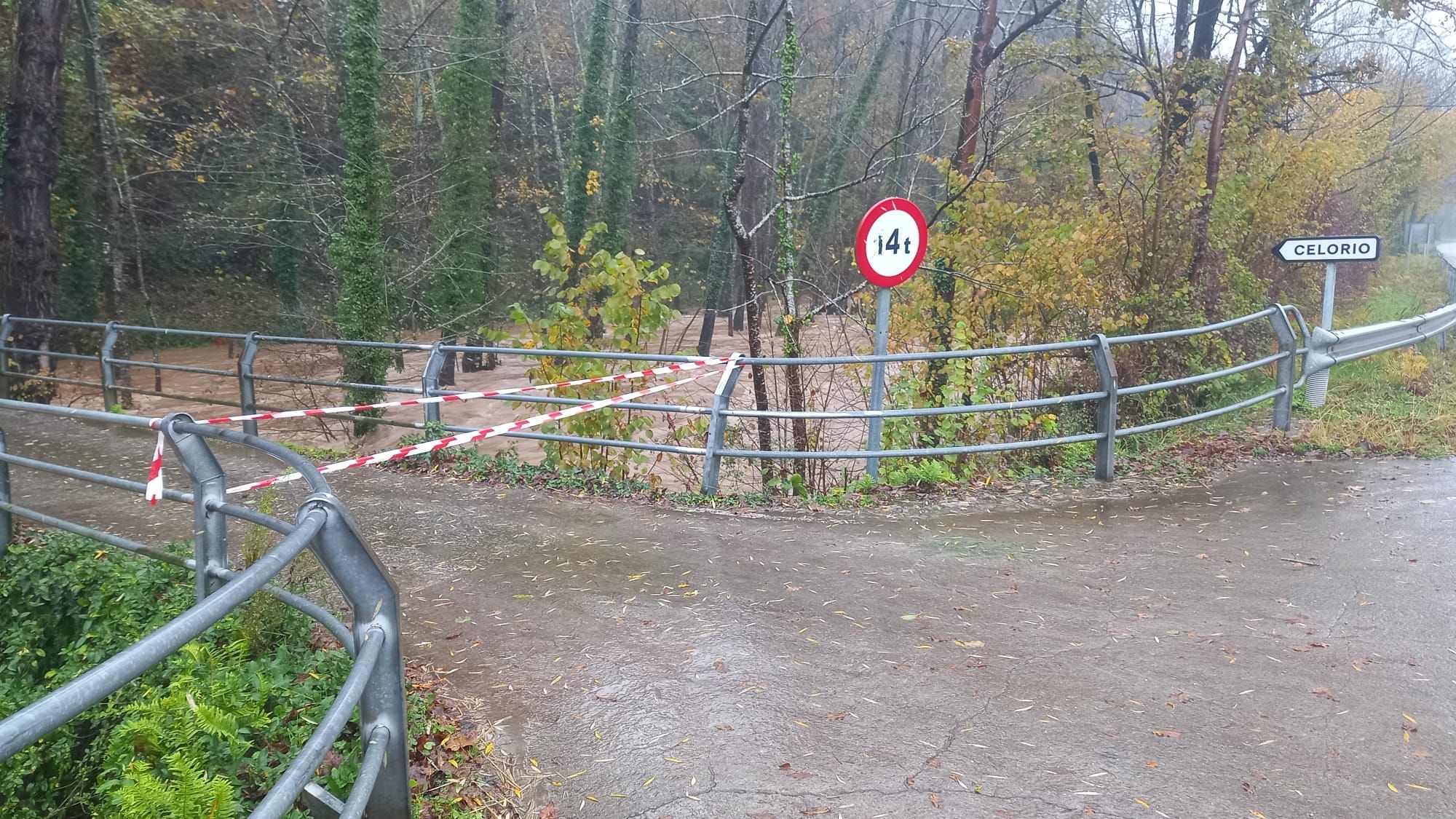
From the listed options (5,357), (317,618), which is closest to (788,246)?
(317,618)

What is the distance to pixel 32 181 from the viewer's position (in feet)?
45.4

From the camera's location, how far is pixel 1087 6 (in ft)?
58.6

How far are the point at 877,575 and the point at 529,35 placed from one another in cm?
2837

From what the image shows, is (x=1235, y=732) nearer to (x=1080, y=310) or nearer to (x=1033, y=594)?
(x=1033, y=594)

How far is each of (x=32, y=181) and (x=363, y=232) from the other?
14.8ft

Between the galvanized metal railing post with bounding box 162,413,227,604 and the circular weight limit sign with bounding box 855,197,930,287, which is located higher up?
the circular weight limit sign with bounding box 855,197,930,287

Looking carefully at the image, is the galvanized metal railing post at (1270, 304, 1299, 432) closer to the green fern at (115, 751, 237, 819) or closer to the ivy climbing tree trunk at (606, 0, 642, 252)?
the green fern at (115, 751, 237, 819)

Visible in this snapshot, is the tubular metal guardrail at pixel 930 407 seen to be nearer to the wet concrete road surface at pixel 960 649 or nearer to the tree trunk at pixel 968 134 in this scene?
the wet concrete road surface at pixel 960 649

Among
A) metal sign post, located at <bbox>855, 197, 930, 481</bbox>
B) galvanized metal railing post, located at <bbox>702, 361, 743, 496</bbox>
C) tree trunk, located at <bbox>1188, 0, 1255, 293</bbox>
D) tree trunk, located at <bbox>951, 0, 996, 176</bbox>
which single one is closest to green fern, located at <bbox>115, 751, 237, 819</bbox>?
galvanized metal railing post, located at <bbox>702, 361, 743, 496</bbox>

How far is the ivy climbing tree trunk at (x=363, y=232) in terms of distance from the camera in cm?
1478

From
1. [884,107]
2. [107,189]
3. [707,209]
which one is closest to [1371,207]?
[884,107]

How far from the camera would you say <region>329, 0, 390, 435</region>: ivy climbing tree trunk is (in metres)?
14.8

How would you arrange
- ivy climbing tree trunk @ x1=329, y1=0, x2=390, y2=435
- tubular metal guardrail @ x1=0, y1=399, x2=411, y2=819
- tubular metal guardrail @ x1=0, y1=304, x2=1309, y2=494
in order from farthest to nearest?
ivy climbing tree trunk @ x1=329, y1=0, x2=390, y2=435
tubular metal guardrail @ x1=0, y1=304, x2=1309, y2=494
tubular metal guardrail @ x1=0, y1=399, x2=411, y2=819

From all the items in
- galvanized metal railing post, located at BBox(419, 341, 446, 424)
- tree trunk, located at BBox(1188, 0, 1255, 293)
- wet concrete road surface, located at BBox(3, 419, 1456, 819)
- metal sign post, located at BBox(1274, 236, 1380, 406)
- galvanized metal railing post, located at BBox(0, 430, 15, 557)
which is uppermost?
tree trunk, located at BBox(1188, 0, 1255, 293)
